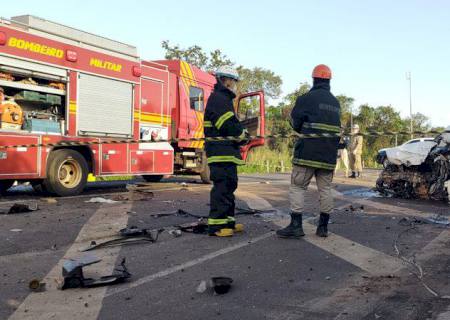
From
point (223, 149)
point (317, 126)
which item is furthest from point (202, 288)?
point (317, 126)

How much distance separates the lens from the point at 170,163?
12.4 meters

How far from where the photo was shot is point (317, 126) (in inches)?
231

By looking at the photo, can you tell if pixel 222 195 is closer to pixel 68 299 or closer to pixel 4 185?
pixel 68 299

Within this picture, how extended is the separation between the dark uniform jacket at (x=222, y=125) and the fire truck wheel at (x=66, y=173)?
4476 mm

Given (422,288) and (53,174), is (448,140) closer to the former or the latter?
(422,288)

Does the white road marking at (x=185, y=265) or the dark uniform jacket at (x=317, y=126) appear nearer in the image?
the white road marking at (x=185, y=265)

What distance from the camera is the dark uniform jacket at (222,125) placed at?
611cm

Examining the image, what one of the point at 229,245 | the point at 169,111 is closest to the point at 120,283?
the point at 229,245

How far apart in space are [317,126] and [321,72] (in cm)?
68

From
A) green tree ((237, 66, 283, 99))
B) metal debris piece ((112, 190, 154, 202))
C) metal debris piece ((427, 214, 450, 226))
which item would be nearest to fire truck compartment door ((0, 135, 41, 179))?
metal debris piece ((112, 190, 154, 202))

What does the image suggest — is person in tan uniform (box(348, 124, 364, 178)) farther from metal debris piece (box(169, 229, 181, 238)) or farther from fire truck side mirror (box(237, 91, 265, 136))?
metal debris piece (box(169, 229, 181, 238))

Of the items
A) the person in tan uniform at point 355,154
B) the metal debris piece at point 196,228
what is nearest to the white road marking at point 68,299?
the metal debris piece at point 196,228

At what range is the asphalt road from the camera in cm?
338

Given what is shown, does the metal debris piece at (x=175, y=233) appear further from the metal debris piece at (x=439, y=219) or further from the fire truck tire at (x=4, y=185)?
the fire truck tire at (x=4, y=185)
